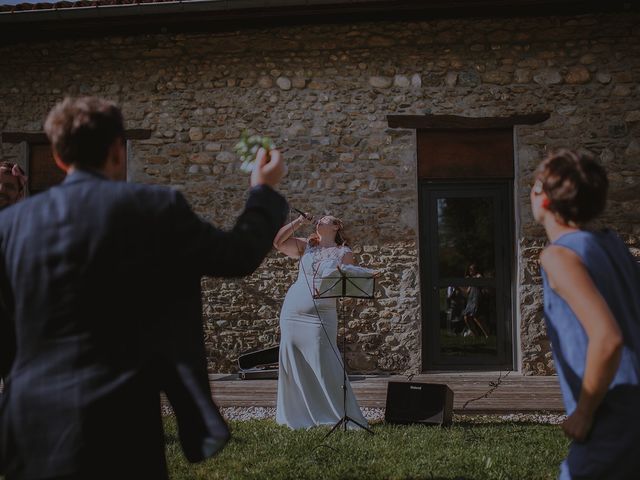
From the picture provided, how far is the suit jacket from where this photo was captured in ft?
5.05

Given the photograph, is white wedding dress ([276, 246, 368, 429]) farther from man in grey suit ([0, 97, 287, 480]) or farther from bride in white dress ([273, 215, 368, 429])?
man in grey suit ([0, 97, 287, 480])

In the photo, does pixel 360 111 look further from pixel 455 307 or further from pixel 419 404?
pixel 419 404

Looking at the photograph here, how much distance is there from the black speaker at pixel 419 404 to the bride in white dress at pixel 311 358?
37 centimetres

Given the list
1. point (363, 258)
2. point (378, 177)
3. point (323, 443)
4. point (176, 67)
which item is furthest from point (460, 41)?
point (323, 443)

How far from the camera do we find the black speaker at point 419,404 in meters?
5.67

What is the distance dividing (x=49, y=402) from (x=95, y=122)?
2.25 ft

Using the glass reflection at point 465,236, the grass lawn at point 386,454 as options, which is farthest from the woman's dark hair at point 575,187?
the glass reflection at point 465,236

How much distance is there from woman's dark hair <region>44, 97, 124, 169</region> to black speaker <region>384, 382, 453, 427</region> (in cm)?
459

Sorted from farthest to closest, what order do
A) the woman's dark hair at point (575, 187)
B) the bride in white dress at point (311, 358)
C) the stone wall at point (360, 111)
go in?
1. the stone wall at point (360, 111)
2. the bride in white dress at point (311, 358)
3. the woman's dark hair at point (575, 187)

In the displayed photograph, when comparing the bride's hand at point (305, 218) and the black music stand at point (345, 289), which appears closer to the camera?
the black music stand at point (345, 289)

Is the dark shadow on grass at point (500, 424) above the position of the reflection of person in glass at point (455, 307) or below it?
below

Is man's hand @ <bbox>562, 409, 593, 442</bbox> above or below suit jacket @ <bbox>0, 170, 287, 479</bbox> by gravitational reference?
below

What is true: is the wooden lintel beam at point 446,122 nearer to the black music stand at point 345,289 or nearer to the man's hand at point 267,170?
the black music stand at point 345,289

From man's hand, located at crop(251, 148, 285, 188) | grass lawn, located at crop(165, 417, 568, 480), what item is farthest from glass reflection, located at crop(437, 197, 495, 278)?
man's hand, located at crop(251, 148, 285, 188)
